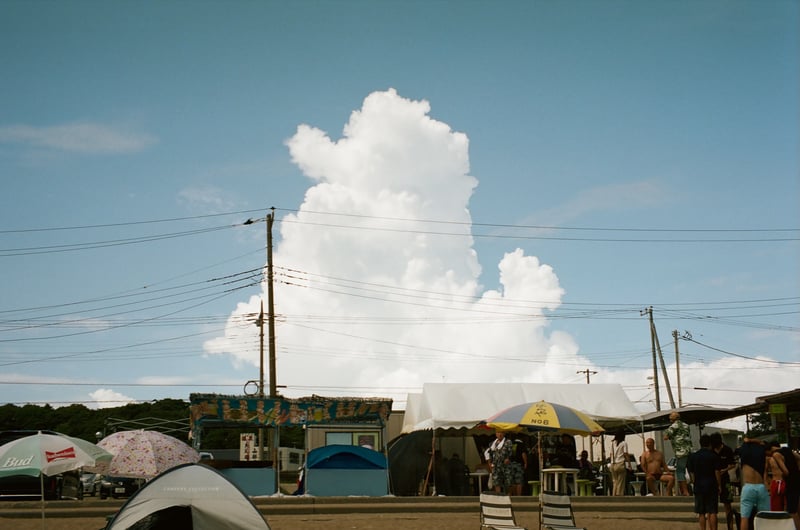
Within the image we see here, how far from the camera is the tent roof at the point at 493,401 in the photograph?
22359 mm

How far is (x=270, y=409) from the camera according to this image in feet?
65.7

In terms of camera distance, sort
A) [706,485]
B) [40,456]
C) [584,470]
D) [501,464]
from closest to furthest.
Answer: [40,456]
[706,485]
[501,464]
[584,470]

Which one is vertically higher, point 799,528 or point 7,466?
point 7,466

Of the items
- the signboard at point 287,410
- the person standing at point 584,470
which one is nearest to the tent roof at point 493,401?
the person standing at point 584,470

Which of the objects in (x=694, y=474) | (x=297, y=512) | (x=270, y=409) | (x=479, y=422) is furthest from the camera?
(x=479, y=422)

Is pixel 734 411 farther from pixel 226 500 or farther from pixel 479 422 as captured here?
pixel 226 500

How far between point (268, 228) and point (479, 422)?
15040 mm

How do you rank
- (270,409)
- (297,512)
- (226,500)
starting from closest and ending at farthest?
1. (226,500)
2. (297,512)
3. (270,409)

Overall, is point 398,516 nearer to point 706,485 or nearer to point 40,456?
point 706,485

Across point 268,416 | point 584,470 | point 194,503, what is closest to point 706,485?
point 194,503

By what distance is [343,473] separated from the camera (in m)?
19.4

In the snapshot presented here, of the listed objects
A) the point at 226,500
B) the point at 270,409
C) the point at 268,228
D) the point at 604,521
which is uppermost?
the point at 268,228

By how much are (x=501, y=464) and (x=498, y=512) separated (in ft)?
21.7

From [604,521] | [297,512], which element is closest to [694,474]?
[604,521]
